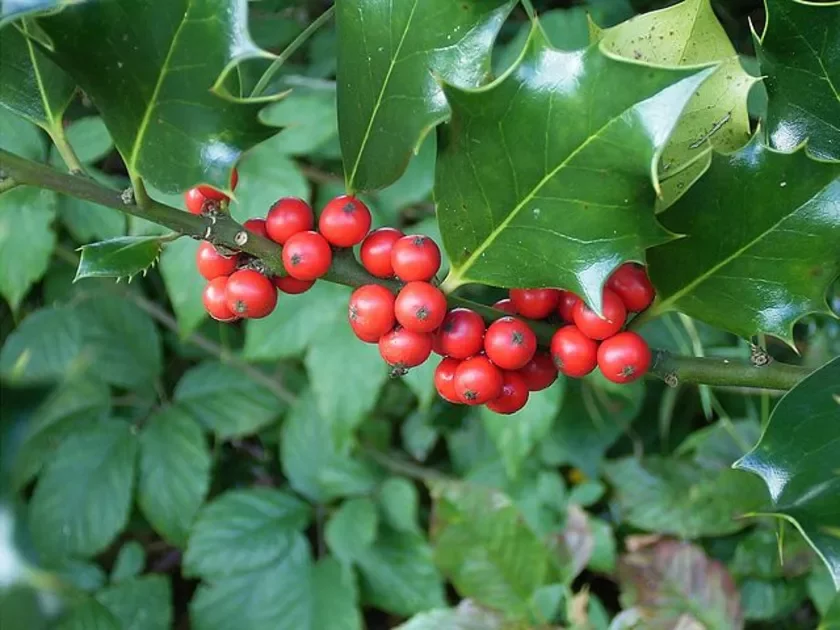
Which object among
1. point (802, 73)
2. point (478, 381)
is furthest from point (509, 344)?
point (802, 73)

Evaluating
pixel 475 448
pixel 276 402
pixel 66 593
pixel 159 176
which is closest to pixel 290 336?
pixel 276 402

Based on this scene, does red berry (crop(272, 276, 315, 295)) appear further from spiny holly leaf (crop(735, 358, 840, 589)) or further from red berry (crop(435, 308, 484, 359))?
spiny holly leaf (crop(735, 358, 840, 589))

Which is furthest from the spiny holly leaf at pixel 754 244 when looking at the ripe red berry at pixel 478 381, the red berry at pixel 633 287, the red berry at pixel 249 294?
the red berry at pixel 249 294

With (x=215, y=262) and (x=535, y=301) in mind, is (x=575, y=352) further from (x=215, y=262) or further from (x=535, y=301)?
(x=215, y=262)

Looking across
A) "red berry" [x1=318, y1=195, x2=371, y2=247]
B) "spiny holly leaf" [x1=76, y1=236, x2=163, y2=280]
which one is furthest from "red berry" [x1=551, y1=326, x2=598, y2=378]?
"spiny holly leaf" [x1=76, y1=236, x2=163, y2=280]

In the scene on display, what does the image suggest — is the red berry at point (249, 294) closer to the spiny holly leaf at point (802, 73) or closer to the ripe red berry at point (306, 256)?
the ripe red berry at point (306, 256)

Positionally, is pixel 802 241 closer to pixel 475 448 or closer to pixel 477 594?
pixel 477 594

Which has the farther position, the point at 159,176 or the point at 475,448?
the point at 475,448
